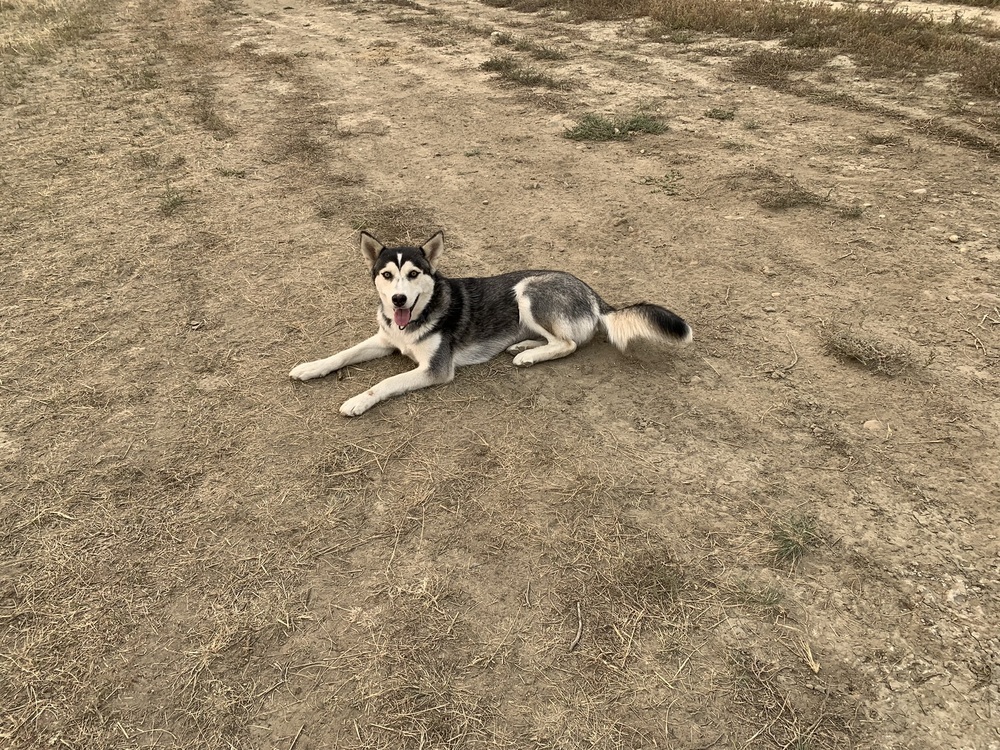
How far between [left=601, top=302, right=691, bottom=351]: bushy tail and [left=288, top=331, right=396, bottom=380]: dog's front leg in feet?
6.76

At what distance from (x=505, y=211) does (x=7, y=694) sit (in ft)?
21.8

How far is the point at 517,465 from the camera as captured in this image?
418 centimetres

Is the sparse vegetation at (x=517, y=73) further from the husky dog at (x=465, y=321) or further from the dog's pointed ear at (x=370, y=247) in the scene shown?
the dog's pointed ear at (x=370, y=247)

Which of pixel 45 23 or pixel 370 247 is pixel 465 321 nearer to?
pixel 370 247

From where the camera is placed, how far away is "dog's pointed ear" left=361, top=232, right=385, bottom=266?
471 cm

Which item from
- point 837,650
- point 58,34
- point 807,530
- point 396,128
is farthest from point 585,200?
point 58,34

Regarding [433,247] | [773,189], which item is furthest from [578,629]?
[773,189]

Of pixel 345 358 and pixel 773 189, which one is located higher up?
pixel 773 189

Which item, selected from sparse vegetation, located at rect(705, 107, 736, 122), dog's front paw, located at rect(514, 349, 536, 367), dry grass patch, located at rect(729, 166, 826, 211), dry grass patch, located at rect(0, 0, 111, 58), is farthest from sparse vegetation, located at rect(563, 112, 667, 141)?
dry grass patch, located at rect(0, 0, 111, 58)

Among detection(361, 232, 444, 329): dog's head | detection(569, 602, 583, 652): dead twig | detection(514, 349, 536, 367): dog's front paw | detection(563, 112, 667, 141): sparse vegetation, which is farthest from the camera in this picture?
detection(563, 112, 667, 141): sparse vegetation

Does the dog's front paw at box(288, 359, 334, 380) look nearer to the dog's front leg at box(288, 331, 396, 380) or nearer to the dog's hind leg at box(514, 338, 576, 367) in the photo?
the dog's front leg at box(288, 331, 396, 380)

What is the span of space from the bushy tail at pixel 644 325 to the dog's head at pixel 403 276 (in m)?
1.66

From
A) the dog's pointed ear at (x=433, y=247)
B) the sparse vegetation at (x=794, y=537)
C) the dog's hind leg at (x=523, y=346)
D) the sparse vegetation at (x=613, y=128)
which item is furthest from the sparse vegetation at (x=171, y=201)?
the sparse vegetation at (x=794, y=537)

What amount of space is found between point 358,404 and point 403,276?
1.11 metres
